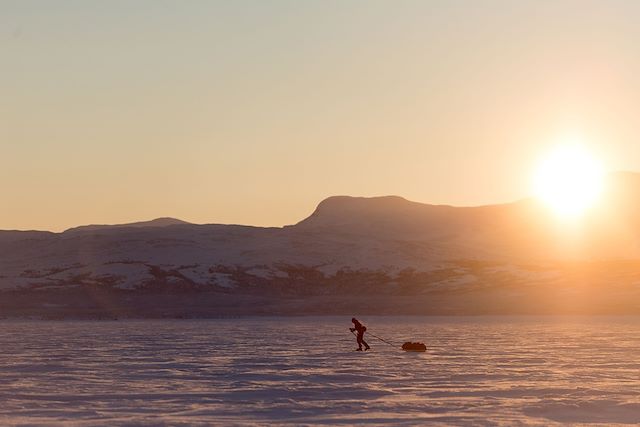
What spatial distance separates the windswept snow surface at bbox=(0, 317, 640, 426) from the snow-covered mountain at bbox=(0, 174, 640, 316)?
41.3 metres

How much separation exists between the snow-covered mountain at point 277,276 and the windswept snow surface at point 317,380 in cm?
4132

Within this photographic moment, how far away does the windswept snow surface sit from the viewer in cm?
2392

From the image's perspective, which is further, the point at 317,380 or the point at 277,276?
the point at 277,276

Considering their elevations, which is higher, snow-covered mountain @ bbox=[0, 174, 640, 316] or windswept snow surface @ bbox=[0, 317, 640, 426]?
snow-covered mountain @ bbox=[0, 174, 640, 316]

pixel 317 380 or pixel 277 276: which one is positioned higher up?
pixel 277 276

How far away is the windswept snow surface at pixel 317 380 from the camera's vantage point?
2392cm

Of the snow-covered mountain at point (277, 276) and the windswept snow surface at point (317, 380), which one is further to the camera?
the snow-covered mountain at point (277, 276)

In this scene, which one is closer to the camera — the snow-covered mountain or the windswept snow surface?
the windswept snow surface

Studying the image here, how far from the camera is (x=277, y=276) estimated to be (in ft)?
387

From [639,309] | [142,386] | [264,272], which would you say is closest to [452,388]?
[142,386]

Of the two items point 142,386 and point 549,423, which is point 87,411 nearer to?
point 142,386

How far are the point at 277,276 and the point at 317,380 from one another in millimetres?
86949

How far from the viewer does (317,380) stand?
103ft

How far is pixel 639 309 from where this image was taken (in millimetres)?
84688
